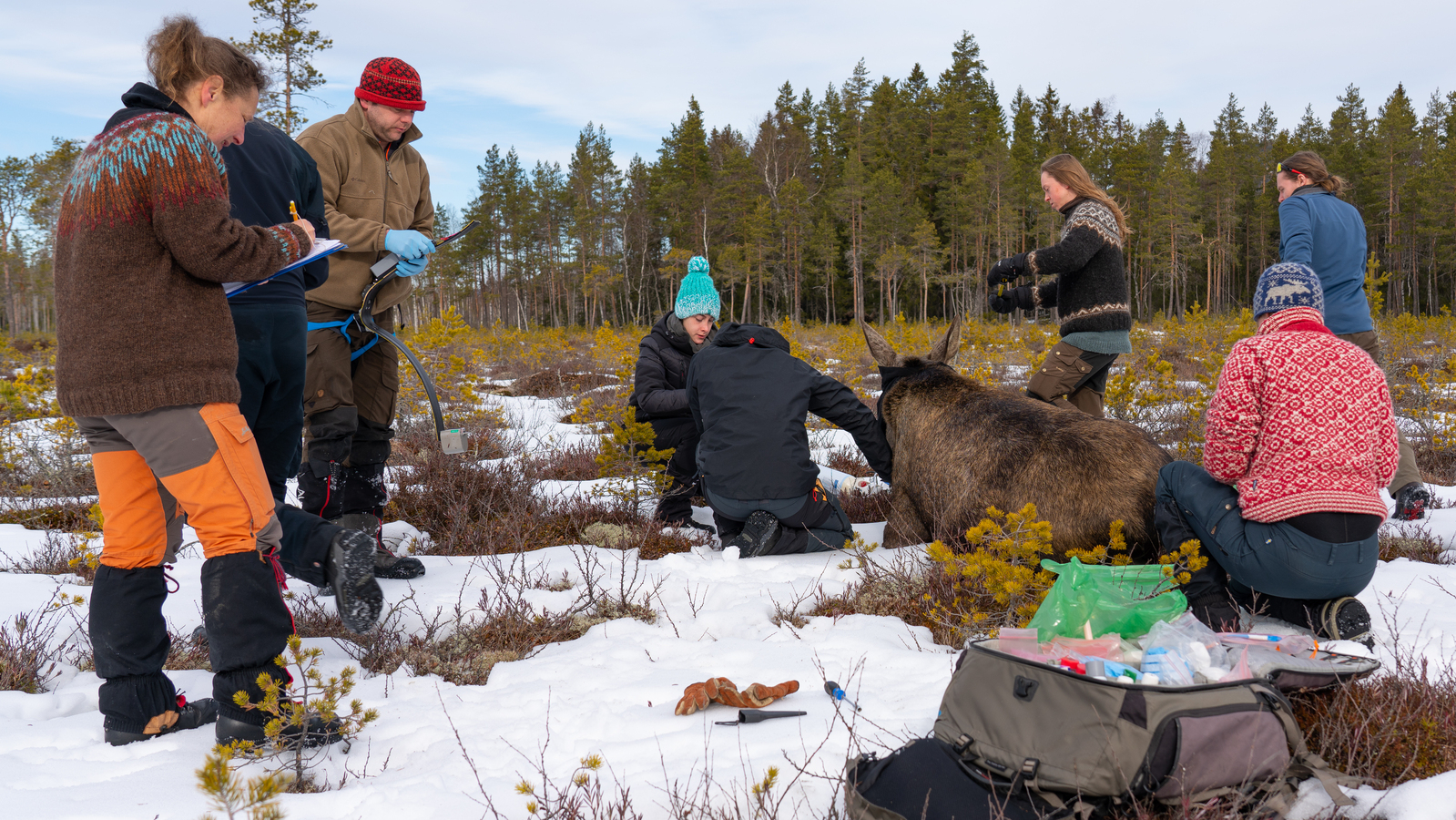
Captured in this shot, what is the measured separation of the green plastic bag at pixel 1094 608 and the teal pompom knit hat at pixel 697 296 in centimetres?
321

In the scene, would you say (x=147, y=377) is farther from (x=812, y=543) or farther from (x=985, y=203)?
(x=985, y=203)

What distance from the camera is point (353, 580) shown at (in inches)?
103

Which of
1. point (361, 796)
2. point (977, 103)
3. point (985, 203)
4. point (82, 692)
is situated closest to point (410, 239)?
point (82, 692)

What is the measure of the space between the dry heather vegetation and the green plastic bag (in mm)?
125

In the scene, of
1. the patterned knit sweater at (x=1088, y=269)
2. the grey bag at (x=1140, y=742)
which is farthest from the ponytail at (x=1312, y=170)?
the grey bag at (x=1140, y=742)

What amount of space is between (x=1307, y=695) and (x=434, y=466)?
17.0 ft

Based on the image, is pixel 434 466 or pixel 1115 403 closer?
pixel 434 466

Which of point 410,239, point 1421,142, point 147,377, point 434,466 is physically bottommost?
point 434,466

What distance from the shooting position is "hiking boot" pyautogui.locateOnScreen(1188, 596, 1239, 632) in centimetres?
296

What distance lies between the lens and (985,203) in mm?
42969

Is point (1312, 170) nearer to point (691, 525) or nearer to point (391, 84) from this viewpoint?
point (691, 525)

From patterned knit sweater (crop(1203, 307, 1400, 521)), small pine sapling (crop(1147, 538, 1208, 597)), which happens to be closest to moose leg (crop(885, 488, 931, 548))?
small pine sapling (crop(1147, 538, 1208, 597))

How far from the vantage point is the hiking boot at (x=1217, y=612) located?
117 inches

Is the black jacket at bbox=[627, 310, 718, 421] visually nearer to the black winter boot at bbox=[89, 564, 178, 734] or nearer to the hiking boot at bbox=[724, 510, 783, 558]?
the hiking boot at bbox=[724, 510, 783, 558]
